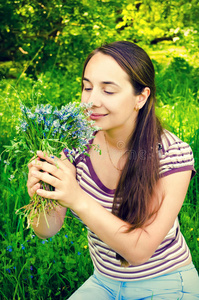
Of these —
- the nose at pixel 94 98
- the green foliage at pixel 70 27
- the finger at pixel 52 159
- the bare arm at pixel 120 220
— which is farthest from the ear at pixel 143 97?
the green foliage at pixel 70 27

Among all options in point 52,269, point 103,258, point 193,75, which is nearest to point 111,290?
point 103,258

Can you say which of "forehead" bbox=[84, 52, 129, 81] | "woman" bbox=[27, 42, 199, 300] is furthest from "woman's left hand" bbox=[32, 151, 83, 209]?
"forehead" bbox=[84, 52, 129, 81]

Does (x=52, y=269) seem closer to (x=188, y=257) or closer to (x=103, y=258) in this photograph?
(x=103, y=258)

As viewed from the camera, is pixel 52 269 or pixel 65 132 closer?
pixel 65 132

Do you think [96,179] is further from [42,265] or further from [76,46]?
[76,46]

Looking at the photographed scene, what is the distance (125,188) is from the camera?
1.96 m

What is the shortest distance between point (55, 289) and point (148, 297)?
698mm

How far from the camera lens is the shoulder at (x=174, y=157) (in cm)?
189

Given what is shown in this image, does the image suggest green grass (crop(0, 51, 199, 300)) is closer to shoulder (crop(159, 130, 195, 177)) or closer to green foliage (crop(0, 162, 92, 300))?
green foliage (crop(0, 162, 92, 300))

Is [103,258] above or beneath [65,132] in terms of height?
beneath

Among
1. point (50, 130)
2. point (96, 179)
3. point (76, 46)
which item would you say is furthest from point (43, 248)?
point (76, 46)

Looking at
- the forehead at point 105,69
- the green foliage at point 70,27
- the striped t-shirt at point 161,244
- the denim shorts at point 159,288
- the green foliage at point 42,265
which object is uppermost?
the green foliage at point 70,27

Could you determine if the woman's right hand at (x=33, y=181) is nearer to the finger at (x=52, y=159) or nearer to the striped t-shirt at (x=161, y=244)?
the finger at (x=52, y=159)

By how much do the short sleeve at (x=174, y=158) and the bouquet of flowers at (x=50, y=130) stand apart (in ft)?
1.42
